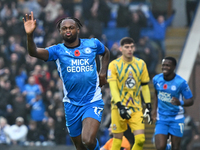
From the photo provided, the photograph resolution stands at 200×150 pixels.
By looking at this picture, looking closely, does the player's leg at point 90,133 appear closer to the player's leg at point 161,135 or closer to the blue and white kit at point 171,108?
the player's leg at point 161,135

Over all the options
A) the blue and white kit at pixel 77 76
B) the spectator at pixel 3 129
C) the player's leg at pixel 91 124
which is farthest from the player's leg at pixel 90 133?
the spectator at pixel 3 129

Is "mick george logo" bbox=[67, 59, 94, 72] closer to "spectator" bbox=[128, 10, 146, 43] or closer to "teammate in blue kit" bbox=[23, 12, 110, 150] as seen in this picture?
"teammate in blue kit" bbox=[23, 12, 110, 150]

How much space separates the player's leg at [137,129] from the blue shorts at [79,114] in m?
2.06

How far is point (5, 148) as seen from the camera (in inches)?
485

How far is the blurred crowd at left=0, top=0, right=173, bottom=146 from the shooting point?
14.1 metres

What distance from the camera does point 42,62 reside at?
1573 cm

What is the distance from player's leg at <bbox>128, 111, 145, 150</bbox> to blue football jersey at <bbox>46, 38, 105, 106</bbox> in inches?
84.5

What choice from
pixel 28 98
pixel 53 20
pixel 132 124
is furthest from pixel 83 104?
pixel 53 20

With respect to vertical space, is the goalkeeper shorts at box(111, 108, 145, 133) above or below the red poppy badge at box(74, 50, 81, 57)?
below

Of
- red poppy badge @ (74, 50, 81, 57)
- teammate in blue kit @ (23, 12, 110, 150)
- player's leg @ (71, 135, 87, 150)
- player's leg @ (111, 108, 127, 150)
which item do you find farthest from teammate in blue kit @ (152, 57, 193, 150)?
red poppy badge @ (74, 50, 81, 57)

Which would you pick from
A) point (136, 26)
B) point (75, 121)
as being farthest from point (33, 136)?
point (75, 121)

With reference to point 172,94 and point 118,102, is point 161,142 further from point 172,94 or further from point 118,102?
point 118,102

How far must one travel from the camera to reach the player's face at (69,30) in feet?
23.3

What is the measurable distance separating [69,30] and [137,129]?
300 cm
